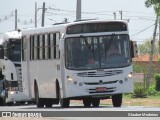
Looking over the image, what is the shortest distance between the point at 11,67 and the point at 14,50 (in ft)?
3.27

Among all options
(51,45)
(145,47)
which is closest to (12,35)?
(51,45)

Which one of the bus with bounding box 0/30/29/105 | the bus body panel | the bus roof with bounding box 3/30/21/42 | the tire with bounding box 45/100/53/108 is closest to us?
the bus body panel

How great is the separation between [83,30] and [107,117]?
771 cm

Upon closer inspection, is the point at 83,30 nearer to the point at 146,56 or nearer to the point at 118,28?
the point at 118,28

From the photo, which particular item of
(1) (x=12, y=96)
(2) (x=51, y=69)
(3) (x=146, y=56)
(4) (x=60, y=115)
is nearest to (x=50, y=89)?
(2) (x=51, y=69)

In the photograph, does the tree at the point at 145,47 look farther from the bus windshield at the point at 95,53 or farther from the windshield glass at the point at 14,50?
the bus windshield at the point at 95,53

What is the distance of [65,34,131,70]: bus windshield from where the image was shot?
108 feet

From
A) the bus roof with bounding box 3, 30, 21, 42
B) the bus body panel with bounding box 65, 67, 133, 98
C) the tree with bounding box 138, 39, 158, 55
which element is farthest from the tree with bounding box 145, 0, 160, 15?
the tree with bounding box 138, 39, 158, 55

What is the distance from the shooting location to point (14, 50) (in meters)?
43.8

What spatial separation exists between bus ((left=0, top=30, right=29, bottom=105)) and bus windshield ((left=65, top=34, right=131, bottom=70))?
11.0m

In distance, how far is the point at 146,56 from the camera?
159 m

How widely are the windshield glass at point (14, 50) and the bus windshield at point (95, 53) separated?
1097 cm

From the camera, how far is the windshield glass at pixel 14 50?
43594mm

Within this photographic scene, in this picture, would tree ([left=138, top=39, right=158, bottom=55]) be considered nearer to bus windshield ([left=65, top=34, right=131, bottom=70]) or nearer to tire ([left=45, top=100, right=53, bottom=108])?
tire ([left=45, top=100, right=53, bottom=108])
